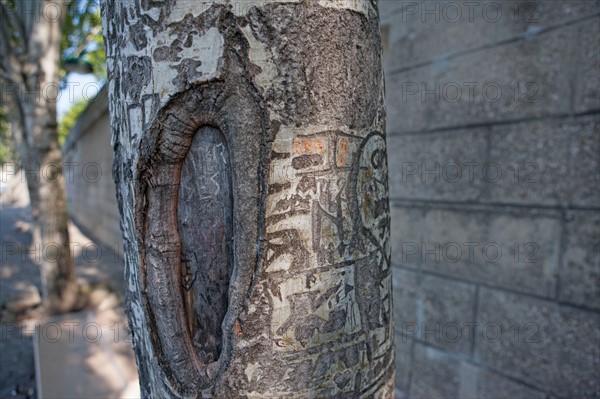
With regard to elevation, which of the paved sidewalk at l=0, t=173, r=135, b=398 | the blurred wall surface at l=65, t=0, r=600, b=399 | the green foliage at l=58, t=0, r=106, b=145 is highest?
the green foliage at l=58, t=0, r=106, b=145

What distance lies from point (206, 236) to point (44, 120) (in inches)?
145

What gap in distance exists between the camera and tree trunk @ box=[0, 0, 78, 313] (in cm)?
376

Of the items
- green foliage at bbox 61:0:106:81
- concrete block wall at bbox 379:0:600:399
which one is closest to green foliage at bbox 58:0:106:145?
green foliage at bbox 61:0:106:81

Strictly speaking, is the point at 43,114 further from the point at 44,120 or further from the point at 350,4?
the point at 350,4

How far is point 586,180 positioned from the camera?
1.80 meters

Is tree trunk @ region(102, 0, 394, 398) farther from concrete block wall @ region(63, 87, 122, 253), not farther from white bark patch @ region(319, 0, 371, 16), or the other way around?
concrete block wall @ region(63, 87, 122, 253)

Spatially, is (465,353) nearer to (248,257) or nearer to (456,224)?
(456,224)

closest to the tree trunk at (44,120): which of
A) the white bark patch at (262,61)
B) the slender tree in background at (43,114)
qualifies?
the slender tree in background at (43,114)

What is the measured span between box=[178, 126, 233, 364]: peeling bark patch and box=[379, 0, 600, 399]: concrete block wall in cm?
164

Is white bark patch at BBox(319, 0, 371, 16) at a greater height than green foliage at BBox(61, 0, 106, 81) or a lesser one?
lesser

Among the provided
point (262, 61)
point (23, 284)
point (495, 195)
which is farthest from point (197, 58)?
point (23, 284)

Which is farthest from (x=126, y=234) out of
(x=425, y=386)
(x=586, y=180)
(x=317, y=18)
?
(x=425, y=386)

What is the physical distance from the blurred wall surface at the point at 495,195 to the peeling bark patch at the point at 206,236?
1.64 metres

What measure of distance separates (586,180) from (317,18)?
154 cm
